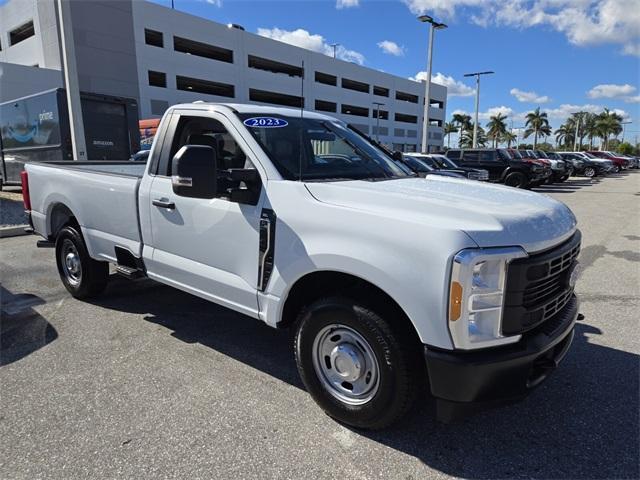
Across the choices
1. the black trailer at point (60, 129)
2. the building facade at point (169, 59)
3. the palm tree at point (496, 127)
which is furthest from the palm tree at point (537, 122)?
the black trailer at point (60, 129)

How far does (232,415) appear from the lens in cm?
289

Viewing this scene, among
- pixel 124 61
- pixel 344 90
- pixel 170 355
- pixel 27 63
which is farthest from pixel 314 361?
pixel 344 90

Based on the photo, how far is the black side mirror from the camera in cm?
281

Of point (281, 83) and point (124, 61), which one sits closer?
point (124, 61)

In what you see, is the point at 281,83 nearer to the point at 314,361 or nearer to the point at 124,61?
the point at 124,61

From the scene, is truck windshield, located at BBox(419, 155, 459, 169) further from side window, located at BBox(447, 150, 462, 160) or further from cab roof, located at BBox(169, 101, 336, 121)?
cab roof, located at BBox(169, 101, 336, 121)

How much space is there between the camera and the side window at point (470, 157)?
20.2 metres

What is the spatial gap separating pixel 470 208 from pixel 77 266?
171 inches

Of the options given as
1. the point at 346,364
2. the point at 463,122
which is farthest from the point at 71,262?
the point at 463,122

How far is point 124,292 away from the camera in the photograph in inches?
212

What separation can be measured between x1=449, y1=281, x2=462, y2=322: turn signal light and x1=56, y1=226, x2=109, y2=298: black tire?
13.1ft

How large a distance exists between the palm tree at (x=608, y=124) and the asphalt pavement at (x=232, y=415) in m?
93.5

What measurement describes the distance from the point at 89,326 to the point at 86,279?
28.9 inches

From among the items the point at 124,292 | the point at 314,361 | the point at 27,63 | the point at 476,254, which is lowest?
the point at 124,292
